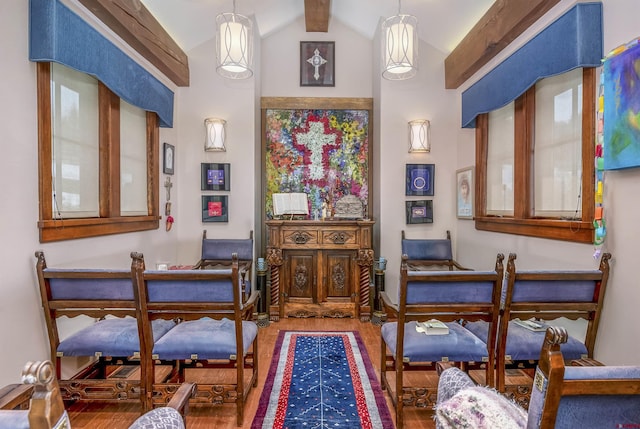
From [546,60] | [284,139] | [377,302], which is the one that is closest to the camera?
[546,60]

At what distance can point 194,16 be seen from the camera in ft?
12.4

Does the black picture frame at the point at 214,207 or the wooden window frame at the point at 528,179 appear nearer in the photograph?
the wooden window frame at the point at 528,179

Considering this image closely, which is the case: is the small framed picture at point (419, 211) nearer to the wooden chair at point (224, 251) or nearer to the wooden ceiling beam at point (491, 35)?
the wooden ceiling beam at point (491, 35)

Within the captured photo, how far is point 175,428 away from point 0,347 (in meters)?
1.56

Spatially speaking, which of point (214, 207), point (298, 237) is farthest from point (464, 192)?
point (214, 207)

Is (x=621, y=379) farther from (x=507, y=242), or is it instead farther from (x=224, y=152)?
(x=224, y=152)

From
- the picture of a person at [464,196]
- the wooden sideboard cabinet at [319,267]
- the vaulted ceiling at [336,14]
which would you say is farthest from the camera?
the wooden sideboard cabinet at [319,267]

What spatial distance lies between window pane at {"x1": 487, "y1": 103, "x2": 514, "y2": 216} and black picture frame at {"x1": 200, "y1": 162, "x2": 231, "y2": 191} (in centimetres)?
303

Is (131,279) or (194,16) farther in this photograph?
(194,16)

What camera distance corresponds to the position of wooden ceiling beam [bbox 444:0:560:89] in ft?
8.87

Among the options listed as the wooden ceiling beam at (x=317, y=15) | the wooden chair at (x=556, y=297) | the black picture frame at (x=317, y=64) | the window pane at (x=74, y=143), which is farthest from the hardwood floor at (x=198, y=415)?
the wooden ceiling beam at (x=317, y=15)

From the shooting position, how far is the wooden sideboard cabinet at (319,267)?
4.18 metres

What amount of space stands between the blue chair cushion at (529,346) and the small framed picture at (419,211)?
2275 mm

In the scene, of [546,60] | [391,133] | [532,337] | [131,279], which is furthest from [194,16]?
[532,337]
